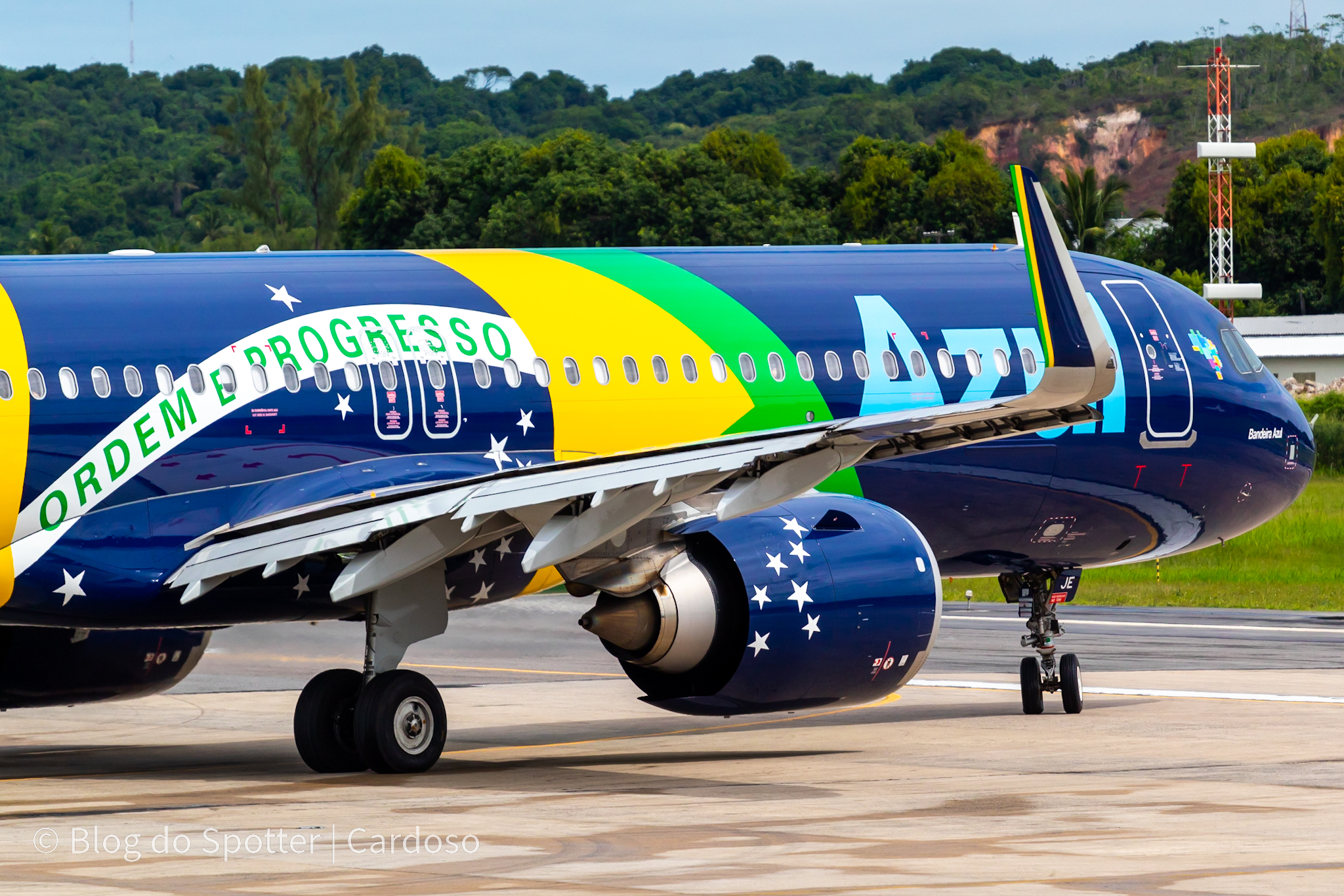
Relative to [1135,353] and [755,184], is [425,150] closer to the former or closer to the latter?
[755,184]

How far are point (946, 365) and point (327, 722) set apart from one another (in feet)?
23.2

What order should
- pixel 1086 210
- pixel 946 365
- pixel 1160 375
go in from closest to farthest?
1. pixel 946 365
2. pixel 1160 375
3. pixel 1086 210

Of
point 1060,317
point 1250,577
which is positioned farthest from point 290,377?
point 1250,577

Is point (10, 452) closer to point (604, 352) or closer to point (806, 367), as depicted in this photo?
point (604, 352)

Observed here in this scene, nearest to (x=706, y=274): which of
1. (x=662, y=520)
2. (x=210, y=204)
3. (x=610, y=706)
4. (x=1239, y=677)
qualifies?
(x=662, y=520)

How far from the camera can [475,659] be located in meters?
31.0

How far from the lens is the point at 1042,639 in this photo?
2169 centimetres

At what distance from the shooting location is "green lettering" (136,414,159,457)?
1684 cm

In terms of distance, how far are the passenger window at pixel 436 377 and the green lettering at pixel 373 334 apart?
392 mm

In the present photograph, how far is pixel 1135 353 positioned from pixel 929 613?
5.31 meters

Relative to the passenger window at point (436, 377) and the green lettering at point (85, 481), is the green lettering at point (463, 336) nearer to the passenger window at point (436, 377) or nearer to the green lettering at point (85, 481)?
the passenger window at point (436, 377)

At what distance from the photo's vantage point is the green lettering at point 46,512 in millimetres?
16531

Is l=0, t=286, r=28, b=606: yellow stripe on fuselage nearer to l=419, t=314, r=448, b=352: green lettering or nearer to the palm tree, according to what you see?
l=419, t=314, r=448, b=352: green lettering

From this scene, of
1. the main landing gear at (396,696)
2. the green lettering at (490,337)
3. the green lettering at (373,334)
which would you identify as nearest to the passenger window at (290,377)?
the green lettering at (373,334)
